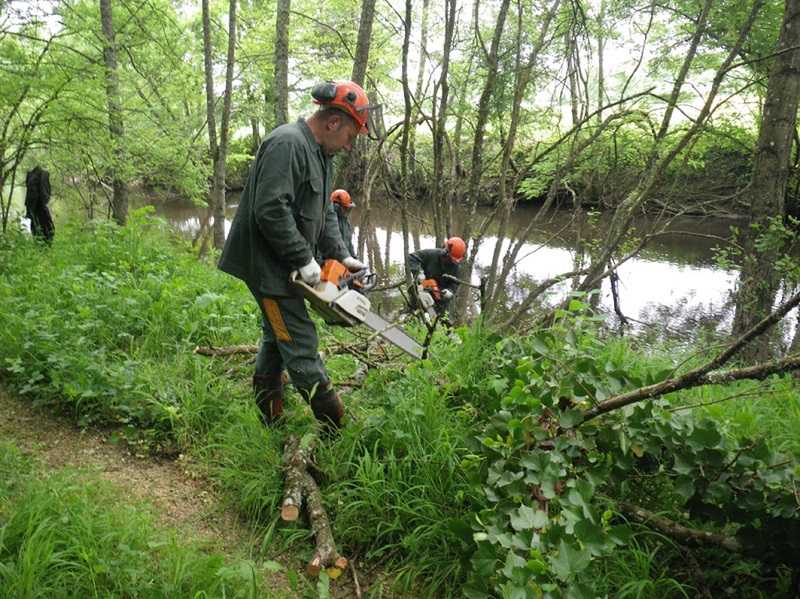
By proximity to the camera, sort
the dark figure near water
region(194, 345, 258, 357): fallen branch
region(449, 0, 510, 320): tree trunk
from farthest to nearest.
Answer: the dark figure near water < region(449, 0, 510, 320): tree trunk < region(194, 345, 258, 357): fallen branch

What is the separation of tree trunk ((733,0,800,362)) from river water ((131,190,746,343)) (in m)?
1.80

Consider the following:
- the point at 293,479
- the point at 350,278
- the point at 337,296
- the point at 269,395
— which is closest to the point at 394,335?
the point at 350,278

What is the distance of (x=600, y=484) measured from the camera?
5.55ft

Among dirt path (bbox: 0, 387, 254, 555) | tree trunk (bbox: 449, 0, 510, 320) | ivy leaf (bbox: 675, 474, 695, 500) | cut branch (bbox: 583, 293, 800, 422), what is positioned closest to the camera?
cut branch (bbox: 583, 293, 800, 422)

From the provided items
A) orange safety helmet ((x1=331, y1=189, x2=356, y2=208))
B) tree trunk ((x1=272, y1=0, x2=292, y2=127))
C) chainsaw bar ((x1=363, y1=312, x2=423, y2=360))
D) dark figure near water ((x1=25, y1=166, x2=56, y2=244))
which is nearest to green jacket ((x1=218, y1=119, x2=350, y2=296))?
chainsaw bar ((x1=363, y1=312, x2=423, y2=360))

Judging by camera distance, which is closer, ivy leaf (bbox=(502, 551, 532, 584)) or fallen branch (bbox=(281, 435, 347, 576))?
ivy leaf (bbox=(502, 551, 532, 584))

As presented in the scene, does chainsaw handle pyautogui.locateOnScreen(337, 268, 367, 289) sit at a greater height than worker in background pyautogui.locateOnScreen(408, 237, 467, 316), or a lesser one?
greater

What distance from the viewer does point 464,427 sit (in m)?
2.45

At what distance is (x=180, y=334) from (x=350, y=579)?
241cm

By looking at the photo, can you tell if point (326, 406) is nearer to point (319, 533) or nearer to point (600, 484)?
point (319, 533)

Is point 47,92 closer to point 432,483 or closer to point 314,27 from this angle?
point 432,483

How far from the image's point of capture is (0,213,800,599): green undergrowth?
1.57 metres

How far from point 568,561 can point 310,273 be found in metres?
1.67

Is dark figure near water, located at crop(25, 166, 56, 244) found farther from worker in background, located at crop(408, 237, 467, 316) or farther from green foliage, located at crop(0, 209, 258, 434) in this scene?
worker in background, located at crop(408, 237, 467, 316)
